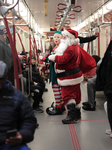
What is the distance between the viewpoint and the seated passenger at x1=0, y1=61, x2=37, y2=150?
1446 millimetres

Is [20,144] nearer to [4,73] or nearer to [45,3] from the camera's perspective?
[4,73]

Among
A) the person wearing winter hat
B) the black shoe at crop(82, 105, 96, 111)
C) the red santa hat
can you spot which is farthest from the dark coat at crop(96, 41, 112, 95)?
the black shoe at crop(82, 105, 96, 111)

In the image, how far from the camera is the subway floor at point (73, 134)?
2.62 meters

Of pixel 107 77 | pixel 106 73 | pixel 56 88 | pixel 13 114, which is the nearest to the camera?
pixel 13 114

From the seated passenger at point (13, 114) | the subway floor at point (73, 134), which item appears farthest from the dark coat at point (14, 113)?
the subway floor at point (73, 134)

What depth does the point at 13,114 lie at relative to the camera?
1.48m

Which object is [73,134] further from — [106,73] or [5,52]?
[5,52]

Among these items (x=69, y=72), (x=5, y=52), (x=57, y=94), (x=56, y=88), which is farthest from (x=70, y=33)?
(x=5, y=52)

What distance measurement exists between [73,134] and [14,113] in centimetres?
172

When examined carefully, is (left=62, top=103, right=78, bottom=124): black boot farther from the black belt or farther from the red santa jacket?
the black belt

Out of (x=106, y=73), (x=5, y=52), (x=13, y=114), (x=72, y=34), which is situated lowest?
(x=13, y=114)

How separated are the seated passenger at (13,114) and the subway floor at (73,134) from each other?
121 centimetres

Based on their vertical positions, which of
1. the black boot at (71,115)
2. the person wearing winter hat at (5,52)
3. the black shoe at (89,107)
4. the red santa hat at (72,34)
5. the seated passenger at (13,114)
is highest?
the red santa hat at (72,34)

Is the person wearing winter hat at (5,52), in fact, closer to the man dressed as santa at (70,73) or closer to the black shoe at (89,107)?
the man dressed as santa at (70,73)
